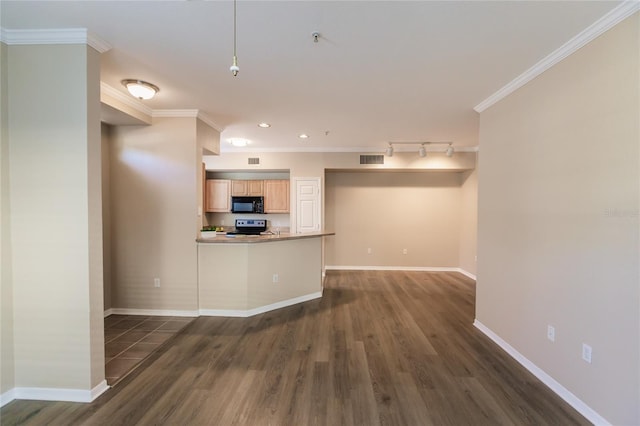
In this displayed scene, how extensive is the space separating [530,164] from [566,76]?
72 centimetres

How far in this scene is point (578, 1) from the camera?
1.62 metres

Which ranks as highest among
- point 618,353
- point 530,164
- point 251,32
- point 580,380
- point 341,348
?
point 251,32

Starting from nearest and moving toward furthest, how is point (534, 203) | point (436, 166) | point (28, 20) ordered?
1. point (28, 20)
2. point (534, 203)
3. point (436, 166)

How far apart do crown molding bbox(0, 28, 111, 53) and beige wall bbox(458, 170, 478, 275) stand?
6.23 meters

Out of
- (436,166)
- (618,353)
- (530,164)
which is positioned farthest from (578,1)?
(436,166)

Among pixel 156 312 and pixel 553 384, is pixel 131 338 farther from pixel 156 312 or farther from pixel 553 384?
pixel 553 384

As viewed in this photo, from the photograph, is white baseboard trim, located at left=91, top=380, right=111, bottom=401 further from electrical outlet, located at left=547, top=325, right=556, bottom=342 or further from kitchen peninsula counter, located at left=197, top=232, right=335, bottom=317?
electrical outlet, located at left=547, top=325, right=556, bottom=342

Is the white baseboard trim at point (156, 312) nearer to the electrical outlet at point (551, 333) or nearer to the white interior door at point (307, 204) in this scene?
the white interior door at point (307, 204)

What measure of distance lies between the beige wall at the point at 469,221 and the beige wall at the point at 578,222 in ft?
10.0

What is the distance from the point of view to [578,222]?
6.49 feet

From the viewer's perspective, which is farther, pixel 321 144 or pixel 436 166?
pixel 436 166

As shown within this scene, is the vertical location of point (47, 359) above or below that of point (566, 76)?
below

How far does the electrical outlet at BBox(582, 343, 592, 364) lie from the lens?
1.88 meters

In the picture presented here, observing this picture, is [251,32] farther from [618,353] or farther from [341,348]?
[618,353]
